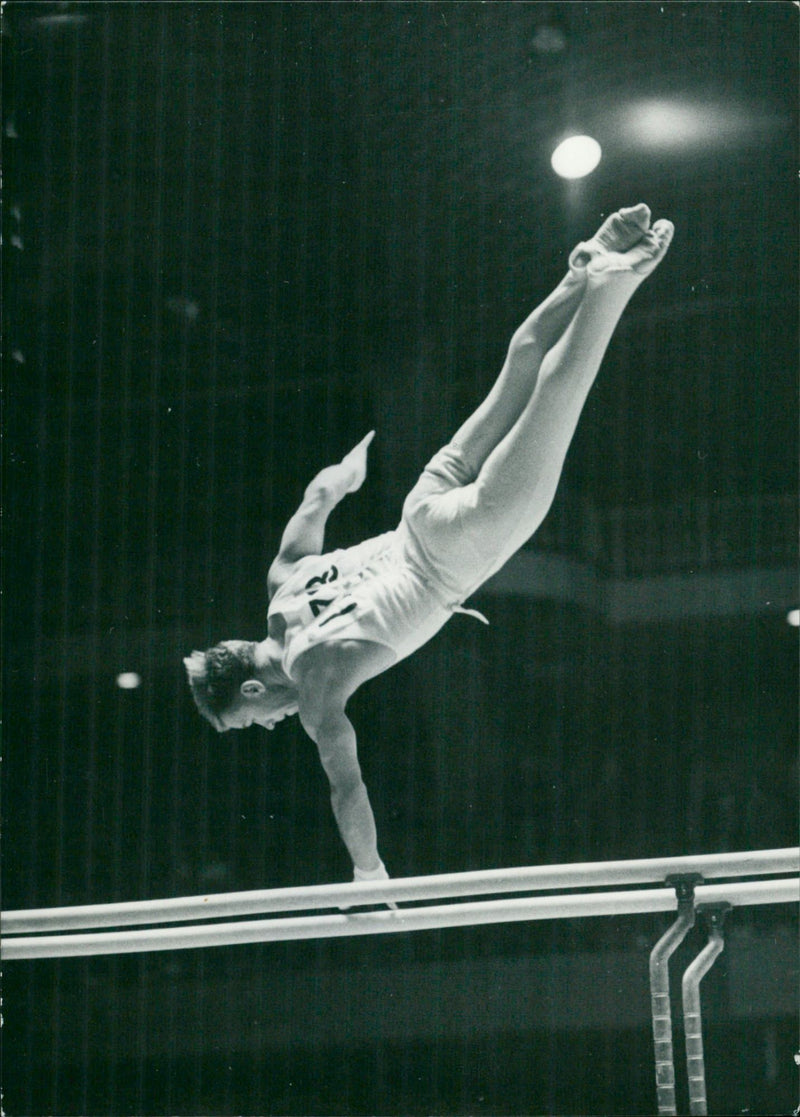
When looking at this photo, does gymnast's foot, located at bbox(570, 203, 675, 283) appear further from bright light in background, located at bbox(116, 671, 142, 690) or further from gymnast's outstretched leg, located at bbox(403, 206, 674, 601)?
bright light in background, located at bbox(116, 671, 142, 690)

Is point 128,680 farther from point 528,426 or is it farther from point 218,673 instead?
point 528,426

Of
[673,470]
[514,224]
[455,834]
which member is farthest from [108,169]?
[455,834]

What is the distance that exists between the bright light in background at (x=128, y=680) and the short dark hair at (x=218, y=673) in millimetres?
124

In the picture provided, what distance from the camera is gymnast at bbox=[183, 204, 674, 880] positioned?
99.3 inches

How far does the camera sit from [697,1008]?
2.30 metres

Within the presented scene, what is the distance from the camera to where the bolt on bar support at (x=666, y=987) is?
2.31 m

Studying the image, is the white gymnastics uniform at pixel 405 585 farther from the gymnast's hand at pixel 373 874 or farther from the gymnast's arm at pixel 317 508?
the gymnast's hand at pixel 373 874

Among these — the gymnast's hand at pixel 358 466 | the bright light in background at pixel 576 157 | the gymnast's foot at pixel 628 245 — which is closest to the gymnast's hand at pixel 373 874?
the gymnast's hand at pixel 358 466

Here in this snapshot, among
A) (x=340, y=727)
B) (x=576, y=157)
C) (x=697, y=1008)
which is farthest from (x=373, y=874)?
(x=576, y=157)

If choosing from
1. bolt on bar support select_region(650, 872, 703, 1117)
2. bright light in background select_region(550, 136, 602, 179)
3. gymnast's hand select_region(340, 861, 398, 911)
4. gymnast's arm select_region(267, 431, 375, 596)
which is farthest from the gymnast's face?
bright light in background select_region(550, 136, 602, 179)

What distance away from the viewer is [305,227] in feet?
9.09

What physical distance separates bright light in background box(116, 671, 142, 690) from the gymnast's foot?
135 centimetres

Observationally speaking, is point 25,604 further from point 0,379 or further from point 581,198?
point 581,198

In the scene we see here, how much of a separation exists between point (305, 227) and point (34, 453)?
0.82 metres
